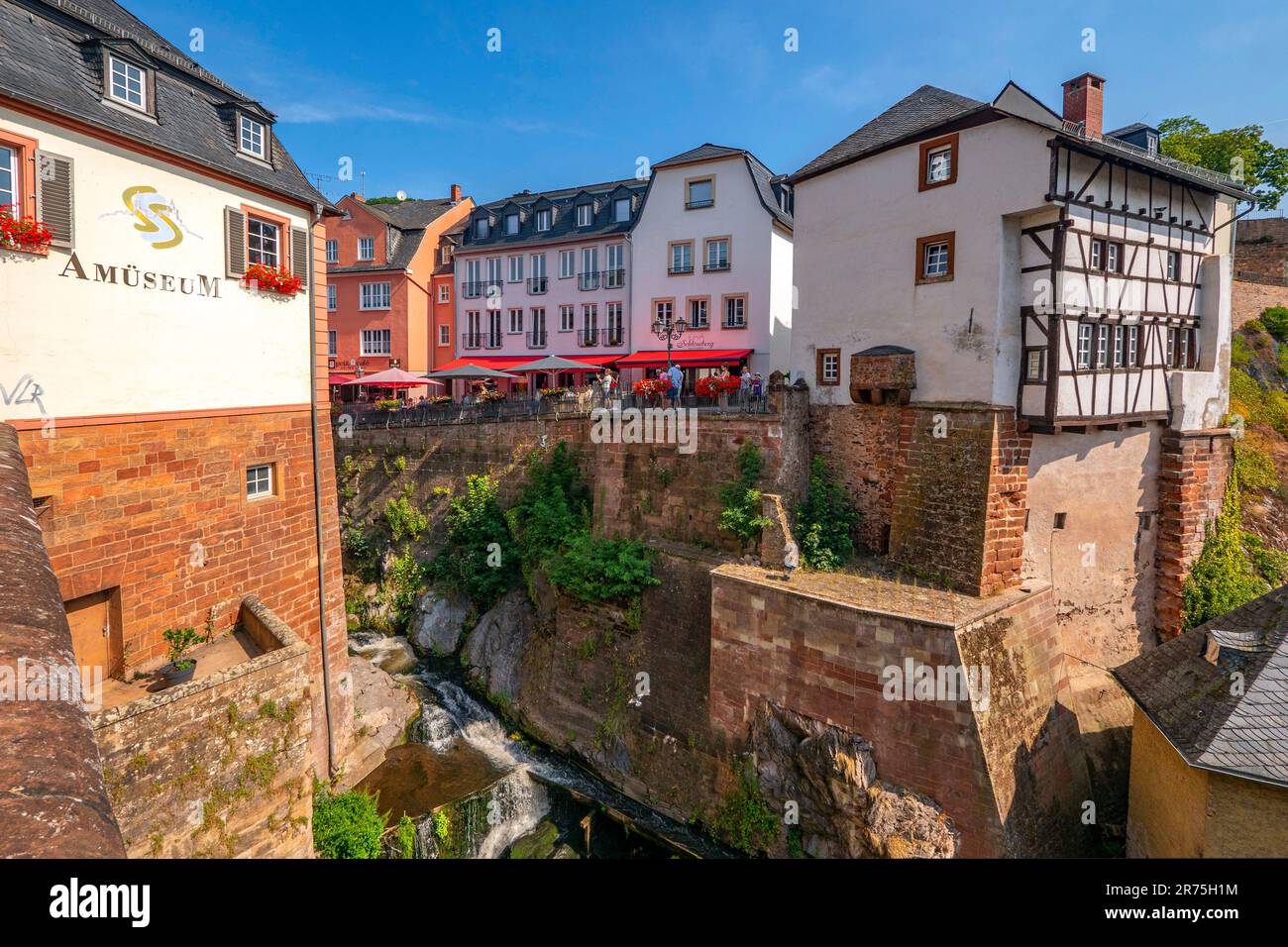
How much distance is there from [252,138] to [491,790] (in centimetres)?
1342

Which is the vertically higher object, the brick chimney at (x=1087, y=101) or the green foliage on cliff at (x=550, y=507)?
the brick chimney at (x=1087, y=101)

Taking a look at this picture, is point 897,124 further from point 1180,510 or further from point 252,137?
point 252,137

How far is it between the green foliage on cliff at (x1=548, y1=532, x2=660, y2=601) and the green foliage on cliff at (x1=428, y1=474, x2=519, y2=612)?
10.1 ft

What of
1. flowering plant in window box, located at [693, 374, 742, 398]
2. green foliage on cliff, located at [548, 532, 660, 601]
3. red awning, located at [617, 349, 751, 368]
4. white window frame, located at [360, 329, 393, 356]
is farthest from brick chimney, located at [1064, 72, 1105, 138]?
white window frame, located at [360, 329, 393, 356]

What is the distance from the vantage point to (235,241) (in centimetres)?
1059

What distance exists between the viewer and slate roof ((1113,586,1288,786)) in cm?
941

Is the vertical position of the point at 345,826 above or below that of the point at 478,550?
below

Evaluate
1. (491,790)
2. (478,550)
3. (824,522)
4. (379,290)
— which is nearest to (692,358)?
(478,550)

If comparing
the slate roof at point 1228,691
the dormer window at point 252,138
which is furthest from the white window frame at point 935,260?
the dormer window at point 252,138

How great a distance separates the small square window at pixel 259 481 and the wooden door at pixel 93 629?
2.52 m

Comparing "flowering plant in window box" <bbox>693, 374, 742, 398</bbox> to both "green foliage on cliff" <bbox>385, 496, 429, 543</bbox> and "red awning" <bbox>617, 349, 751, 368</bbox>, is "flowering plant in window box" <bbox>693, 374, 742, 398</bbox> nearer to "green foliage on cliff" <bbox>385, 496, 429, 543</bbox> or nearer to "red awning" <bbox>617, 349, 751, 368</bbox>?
"red awning" <bbox>617, 349, 751, 368</bbox>

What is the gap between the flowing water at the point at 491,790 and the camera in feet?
45.8

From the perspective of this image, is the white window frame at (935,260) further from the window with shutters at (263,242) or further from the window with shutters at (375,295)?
the window with shutters at (375,295)
